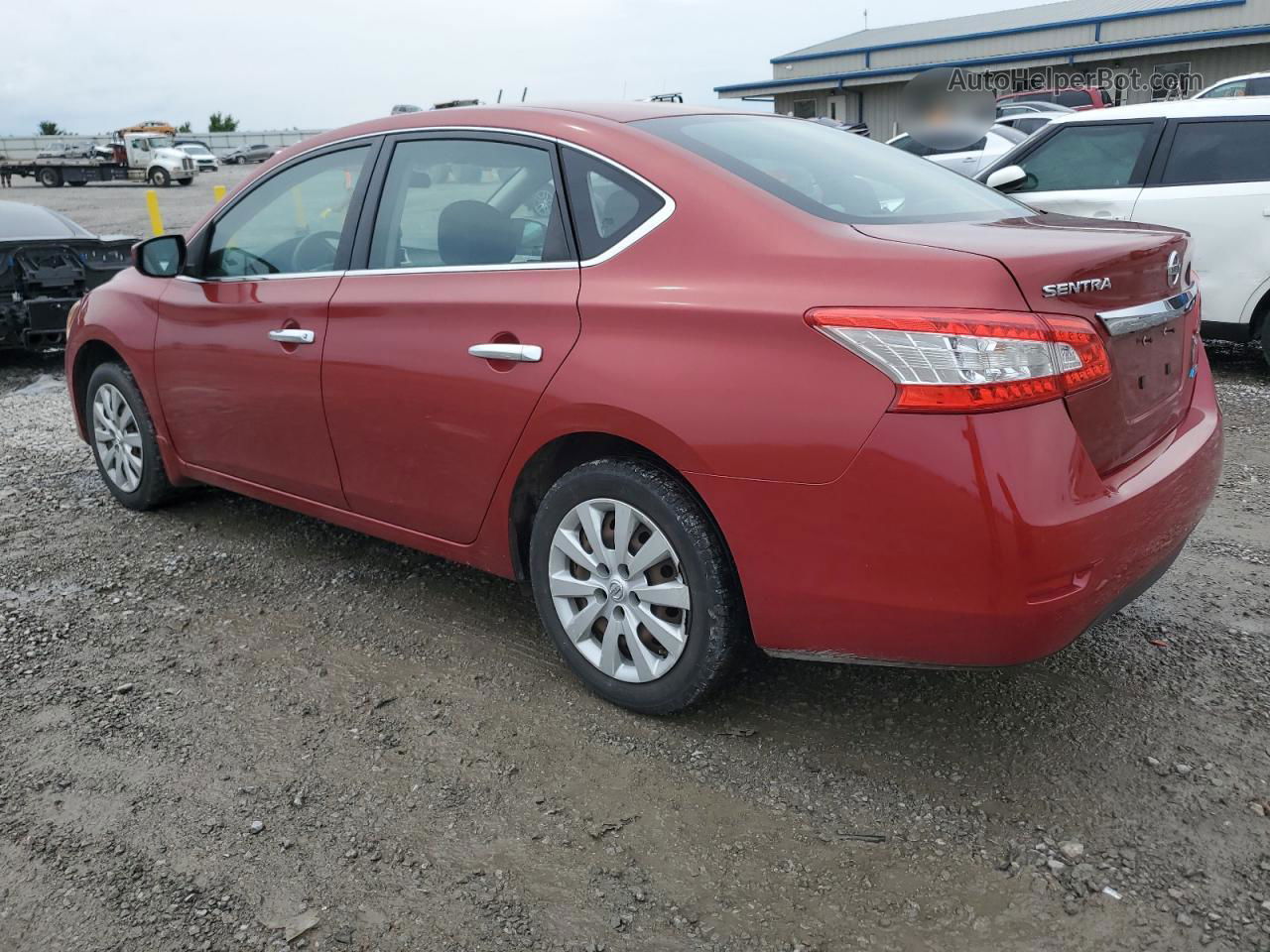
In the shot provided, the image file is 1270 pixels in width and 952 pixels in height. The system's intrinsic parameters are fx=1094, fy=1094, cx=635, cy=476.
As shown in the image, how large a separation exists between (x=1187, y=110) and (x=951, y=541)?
590cm

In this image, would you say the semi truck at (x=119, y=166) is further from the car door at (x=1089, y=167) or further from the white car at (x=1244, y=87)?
the car door at (x=1089, y=167)

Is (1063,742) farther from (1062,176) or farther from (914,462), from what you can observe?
(1062,176)

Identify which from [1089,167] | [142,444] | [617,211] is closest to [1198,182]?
[1089,167]

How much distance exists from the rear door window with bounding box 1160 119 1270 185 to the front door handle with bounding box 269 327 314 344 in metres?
5.66

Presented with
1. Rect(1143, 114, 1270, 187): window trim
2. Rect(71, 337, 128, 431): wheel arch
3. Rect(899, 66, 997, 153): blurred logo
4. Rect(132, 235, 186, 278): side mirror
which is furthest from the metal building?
Rect(132, 235, 186, 278): side mirror

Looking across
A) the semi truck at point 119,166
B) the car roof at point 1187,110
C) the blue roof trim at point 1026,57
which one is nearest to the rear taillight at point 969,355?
the car roof at point 1187,110

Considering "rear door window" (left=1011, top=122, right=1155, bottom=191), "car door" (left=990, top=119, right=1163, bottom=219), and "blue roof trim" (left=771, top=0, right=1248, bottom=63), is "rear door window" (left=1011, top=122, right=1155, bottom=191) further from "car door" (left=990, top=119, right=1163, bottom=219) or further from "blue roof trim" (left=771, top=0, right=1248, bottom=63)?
"blue roof trim" (left=771, top=0, right=1248, bottom=63)

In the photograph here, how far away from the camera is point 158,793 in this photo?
282cm

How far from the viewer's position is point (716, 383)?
8.63 ft

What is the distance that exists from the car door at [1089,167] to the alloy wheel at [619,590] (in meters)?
5.13

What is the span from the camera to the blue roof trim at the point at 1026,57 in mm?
26953

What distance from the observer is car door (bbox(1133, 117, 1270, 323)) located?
6535 mm

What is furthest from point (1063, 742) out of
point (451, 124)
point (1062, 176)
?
point (1062, 176)

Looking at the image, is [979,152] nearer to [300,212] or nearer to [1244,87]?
[1244,87]
